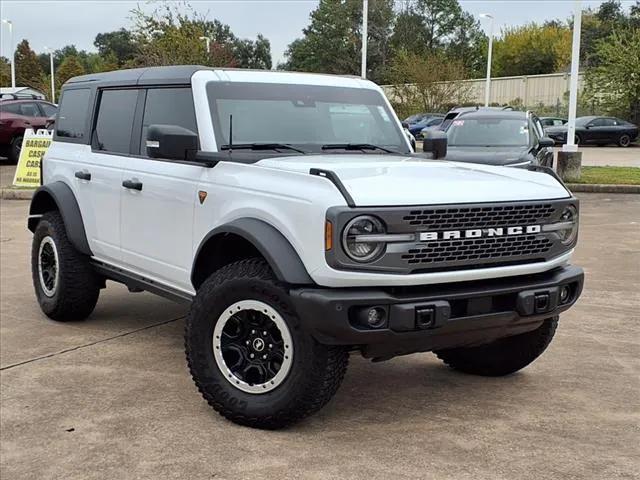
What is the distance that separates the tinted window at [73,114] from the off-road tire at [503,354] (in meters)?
3.25

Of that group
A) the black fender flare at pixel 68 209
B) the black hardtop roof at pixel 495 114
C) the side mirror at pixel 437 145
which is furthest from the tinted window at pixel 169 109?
the black hardtop roof at pixel 495 114

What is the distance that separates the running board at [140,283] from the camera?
4805mm

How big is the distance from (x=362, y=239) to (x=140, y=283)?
2229 millimetres

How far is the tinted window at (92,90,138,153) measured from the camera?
5.48 metres

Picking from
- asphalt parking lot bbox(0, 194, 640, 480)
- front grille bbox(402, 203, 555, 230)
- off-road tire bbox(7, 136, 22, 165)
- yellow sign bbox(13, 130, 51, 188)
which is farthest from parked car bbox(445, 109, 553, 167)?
off-road tire bbox(7, 136, 22, 165)

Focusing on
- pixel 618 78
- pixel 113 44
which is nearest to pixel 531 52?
pixel 618 78

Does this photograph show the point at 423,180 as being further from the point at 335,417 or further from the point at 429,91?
the point at 429,91

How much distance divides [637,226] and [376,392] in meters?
7.90

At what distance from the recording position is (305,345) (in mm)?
3689

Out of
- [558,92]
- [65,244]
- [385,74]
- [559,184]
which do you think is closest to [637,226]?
[559,184]

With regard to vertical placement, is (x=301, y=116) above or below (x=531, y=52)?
below

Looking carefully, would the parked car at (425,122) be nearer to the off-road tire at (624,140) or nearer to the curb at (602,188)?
the off-road tire at (624,140)

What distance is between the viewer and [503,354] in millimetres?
4812

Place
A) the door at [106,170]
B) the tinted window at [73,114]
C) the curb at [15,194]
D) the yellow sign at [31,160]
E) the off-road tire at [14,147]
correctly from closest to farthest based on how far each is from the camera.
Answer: the door at [106,170] < the tinted window at [73,114] < the curb at [15,194] < the yellow sign at [31,160] < the off-road tire at [14,147]
